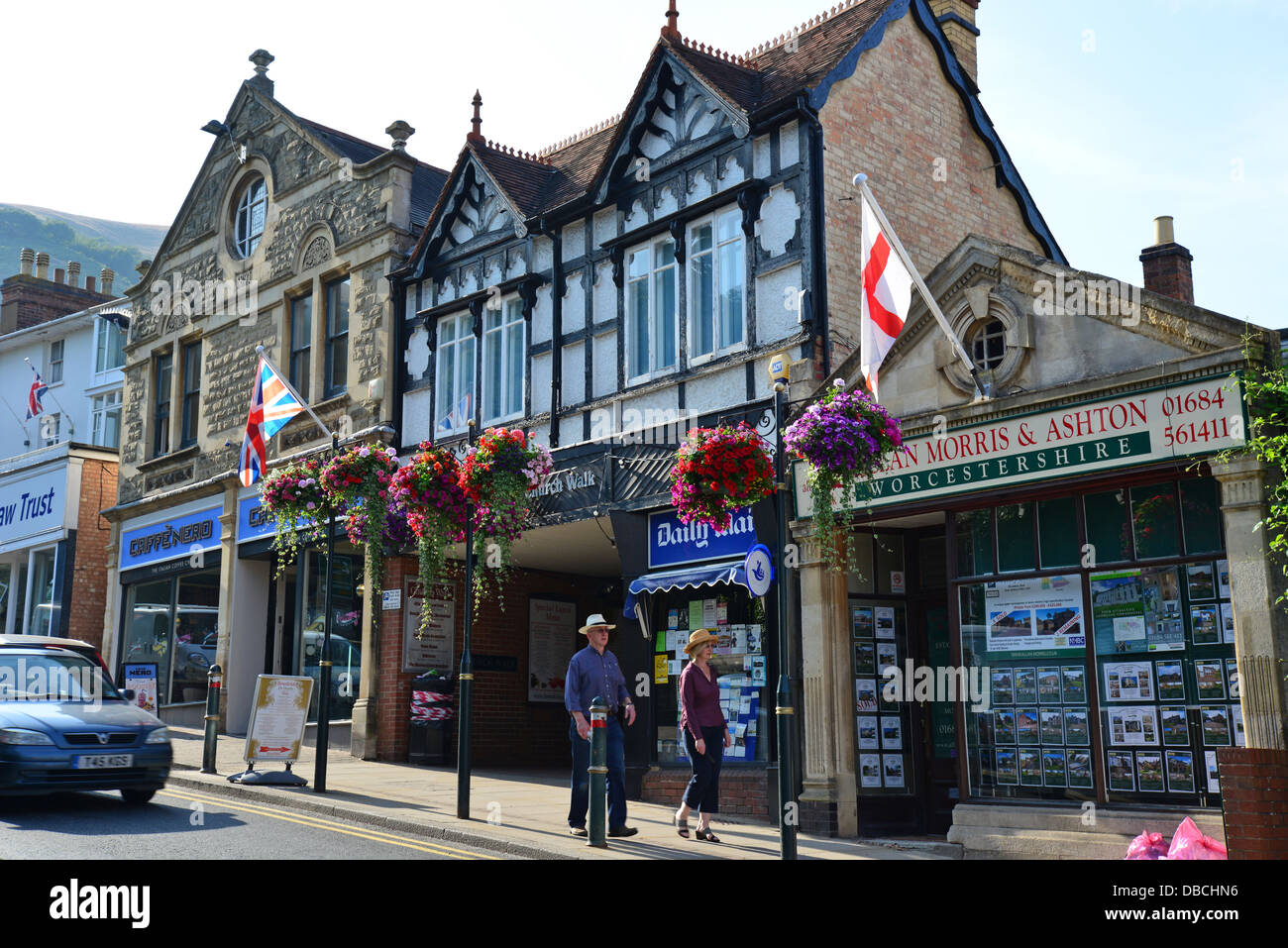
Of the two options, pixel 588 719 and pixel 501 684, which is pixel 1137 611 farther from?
pixel 501 684

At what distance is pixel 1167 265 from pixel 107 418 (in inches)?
1174

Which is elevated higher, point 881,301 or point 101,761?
point 881,301

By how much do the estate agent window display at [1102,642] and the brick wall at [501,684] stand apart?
9472 mm

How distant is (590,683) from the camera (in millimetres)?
10820

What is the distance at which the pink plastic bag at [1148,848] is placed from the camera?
28.4 feet

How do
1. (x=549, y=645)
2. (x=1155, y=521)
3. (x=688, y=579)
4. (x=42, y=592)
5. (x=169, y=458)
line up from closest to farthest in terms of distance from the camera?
(x=1155, y=521)
(x=688, y=579)
(x=549, y=645)
(x=169, y=458)
(x=42, y=592)

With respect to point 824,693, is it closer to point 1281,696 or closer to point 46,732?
point 1281,696

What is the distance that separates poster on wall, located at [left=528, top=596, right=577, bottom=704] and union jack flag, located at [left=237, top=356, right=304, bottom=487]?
494 cm

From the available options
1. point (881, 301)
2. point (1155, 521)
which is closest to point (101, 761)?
point (881, 301)

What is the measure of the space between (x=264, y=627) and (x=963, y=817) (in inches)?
583

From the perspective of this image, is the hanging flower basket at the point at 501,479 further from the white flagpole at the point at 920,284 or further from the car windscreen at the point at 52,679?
the white flagpole at the point at 920,284

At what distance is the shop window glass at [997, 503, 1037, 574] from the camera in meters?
11.4
